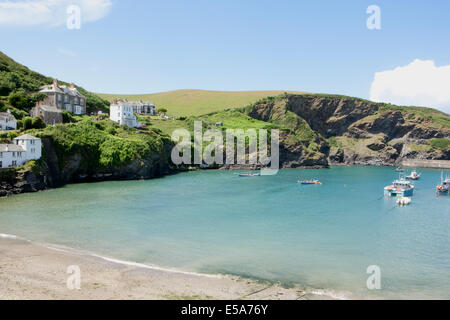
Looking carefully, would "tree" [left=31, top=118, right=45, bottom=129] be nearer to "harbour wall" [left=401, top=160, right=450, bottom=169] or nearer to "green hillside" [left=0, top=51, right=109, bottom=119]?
"green hillside" [left=0, top=51, right=109, bottom=119]

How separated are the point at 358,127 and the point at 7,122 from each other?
15641 centimetres

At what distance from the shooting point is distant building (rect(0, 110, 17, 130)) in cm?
7712

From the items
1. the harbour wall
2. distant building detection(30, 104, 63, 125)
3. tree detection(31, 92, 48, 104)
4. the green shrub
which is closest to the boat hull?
distant building detection(30, 104, 63, 125)

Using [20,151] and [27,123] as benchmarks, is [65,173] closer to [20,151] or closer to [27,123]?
[20,151]

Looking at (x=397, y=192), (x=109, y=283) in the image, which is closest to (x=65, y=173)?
(x=109, y=283)

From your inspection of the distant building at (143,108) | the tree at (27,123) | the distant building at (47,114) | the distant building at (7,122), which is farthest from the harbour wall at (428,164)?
the distant building at (7,122)

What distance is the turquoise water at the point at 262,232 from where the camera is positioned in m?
29.0

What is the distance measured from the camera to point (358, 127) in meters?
185

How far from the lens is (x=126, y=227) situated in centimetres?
4228

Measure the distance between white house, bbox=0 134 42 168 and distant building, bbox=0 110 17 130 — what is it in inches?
510

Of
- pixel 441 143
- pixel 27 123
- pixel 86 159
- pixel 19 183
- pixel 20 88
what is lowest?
pixel 19 183

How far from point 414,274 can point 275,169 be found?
339 feet

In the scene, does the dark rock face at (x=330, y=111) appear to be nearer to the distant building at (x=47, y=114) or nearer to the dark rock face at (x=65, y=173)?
the dark rock face at (x=65, y=173)

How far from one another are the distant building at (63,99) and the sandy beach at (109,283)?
269 feet
